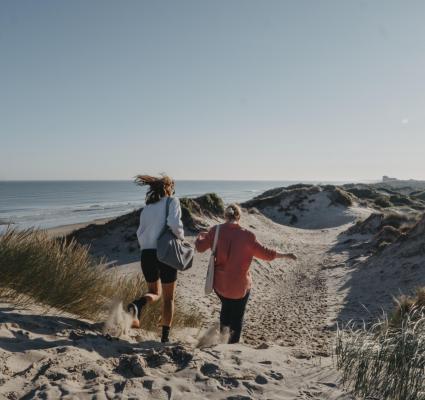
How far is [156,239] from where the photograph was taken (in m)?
4.82

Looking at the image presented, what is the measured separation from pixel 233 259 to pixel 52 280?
2410 millimetres

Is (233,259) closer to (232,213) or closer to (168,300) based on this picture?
(232,213)

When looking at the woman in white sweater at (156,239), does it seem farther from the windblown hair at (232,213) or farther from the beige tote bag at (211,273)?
the windblown hair at (232,213)

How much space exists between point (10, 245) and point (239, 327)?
3.17m

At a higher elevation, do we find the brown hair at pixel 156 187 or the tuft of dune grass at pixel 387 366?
the brown hair at pixel 156 187

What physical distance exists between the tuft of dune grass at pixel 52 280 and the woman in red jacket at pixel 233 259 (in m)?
1.30

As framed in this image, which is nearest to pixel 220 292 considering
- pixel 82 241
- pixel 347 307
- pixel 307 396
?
pixel 307 396

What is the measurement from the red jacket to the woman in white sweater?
55 centimetres

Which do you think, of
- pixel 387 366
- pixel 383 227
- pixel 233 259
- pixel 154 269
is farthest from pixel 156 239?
pixel 383 227

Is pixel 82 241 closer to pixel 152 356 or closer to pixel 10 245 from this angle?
pixel 10 245

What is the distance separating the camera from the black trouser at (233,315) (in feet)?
17.1

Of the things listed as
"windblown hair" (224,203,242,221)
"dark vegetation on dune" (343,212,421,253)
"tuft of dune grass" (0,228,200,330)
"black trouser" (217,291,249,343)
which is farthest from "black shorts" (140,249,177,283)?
"dark vegetation on dune" (343,212,421,253)

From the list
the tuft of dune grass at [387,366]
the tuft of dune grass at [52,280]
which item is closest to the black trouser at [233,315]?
the tuft of dune grass at [52,280]

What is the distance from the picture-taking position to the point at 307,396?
12.2 ft
